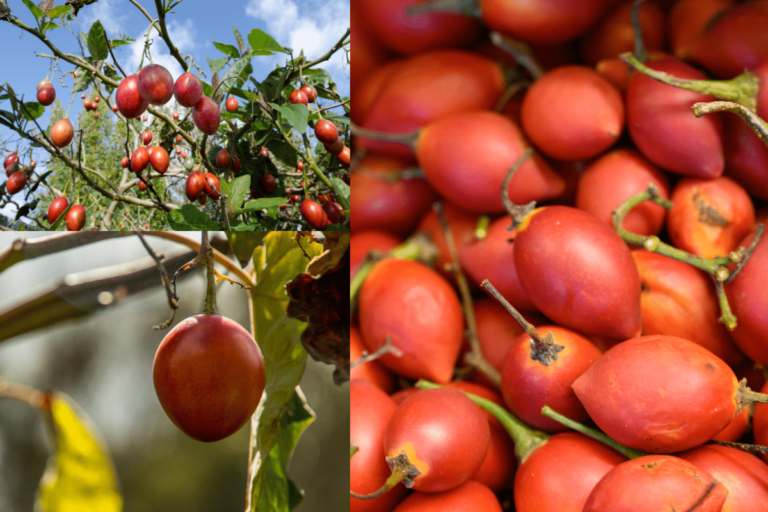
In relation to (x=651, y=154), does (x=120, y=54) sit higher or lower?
higher

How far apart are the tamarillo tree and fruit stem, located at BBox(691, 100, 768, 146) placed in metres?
0.35

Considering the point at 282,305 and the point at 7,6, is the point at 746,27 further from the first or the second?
the point at 7,6

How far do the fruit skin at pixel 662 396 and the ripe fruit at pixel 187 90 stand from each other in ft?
1.53

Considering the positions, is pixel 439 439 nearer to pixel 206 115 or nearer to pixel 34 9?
pixel 206 115

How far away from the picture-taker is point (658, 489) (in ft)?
1.05

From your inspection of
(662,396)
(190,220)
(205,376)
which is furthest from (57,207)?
(662,396)

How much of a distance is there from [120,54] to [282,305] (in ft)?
1.02

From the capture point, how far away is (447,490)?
402mm

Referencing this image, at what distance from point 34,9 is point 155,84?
0.42 feet

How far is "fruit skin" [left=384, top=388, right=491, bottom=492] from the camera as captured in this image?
38cm

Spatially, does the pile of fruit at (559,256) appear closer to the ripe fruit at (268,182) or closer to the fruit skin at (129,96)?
the ripe fruit at (268,182)

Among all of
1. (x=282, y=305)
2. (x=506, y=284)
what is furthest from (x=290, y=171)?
(x=506, y=284)

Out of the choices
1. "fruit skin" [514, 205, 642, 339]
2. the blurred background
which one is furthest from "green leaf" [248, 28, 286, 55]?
"fruit skin" [514, 205, 642, 339]

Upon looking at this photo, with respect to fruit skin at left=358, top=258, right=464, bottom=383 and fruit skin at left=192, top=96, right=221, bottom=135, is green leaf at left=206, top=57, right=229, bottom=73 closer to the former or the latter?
fruit skin at left=192, top=96, right=221, bottom=135
